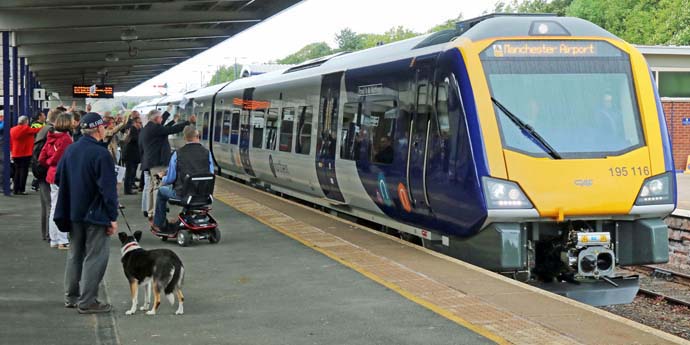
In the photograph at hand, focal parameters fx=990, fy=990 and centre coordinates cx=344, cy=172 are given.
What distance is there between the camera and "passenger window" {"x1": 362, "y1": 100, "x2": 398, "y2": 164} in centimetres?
1239

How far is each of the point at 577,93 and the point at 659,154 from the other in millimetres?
1049

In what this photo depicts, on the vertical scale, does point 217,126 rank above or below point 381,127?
above

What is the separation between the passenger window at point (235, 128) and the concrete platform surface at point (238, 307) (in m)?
12.7

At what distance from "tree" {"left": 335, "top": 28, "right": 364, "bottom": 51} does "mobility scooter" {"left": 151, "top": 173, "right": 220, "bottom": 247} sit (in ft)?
439

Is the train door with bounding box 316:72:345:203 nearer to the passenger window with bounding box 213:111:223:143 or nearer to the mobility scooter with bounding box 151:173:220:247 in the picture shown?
the mobility scooter with bounding box 151:173:220:247

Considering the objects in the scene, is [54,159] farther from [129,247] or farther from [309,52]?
[309,52]

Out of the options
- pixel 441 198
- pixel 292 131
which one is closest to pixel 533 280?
pixel 441 198

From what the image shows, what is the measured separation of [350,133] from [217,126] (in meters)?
14.7

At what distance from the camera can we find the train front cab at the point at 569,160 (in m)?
9.84

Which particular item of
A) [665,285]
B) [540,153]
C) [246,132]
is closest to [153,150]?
[540,153]

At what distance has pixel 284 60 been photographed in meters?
176

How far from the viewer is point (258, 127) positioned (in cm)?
2197

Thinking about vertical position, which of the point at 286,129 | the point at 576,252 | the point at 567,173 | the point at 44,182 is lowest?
the point at 576,252

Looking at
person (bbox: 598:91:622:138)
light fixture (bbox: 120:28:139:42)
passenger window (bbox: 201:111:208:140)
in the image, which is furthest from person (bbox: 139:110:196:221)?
passenger window (bbox: 201:111:208:140)
